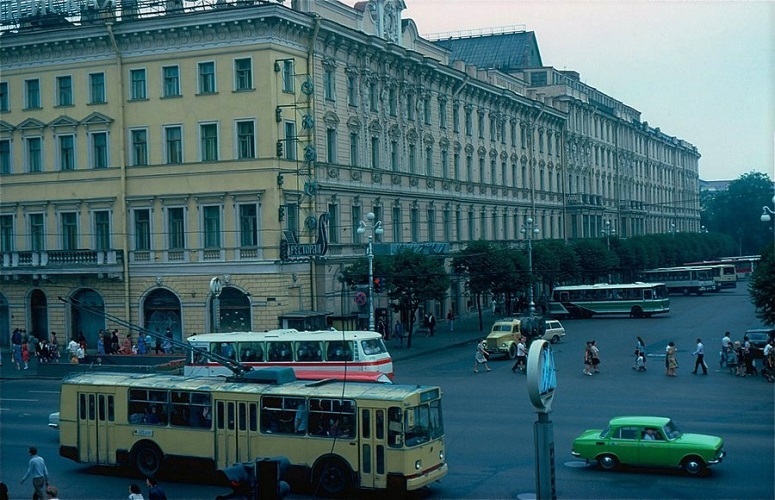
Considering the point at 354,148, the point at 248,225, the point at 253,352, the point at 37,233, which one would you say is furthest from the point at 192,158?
the point at 253,352

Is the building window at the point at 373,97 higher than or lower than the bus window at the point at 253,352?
higher

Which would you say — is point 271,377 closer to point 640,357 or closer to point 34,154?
point 640,357

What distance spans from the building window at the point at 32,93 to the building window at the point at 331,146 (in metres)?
15.3

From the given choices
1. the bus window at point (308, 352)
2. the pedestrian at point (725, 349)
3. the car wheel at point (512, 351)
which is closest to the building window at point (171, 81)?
the bus window at point (308, 352)

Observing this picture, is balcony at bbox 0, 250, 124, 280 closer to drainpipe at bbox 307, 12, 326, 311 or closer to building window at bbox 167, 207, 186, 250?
building window at bbox 167, 207, 186, 250

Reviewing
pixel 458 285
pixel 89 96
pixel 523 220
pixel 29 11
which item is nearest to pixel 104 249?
pixel 89 96

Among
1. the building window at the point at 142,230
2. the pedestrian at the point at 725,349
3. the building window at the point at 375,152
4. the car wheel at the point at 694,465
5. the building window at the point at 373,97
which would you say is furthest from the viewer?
the building window at the point at 375,152

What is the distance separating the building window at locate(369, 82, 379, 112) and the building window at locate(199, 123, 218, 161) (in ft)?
34.3

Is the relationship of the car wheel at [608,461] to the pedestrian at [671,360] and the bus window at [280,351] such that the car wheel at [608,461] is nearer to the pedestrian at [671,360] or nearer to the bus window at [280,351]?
the bus window at [280,351]

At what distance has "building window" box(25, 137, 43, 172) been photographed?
49.6 metres

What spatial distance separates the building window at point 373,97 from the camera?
52.9 meters

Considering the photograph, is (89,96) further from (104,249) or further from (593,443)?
(593,443)

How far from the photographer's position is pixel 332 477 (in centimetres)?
1847

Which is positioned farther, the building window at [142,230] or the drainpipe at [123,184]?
the building window at [142,230]
